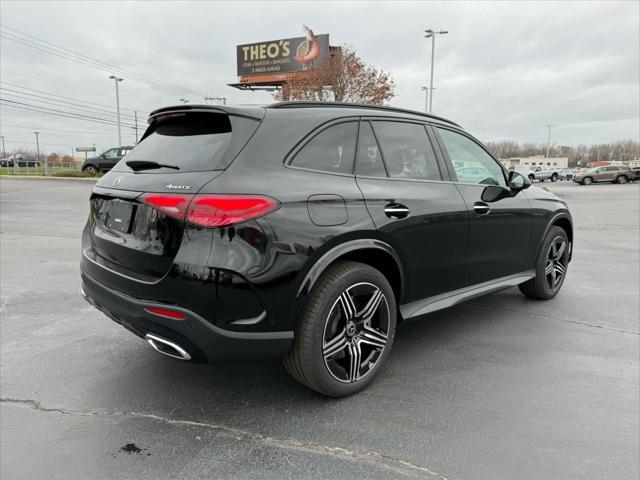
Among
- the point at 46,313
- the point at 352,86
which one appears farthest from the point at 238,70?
the point at 46,313

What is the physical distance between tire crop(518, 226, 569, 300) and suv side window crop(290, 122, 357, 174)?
2668 mm

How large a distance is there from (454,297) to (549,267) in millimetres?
1839

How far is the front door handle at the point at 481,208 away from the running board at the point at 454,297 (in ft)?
1.98

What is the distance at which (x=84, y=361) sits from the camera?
332cm

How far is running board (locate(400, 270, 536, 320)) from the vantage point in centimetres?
321

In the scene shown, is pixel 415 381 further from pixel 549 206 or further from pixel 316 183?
pixel 549 206

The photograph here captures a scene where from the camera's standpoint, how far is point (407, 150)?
330cm

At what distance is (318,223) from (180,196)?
739 millimetres

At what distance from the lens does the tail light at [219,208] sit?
89.4 inches

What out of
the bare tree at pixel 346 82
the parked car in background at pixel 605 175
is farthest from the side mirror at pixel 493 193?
the parked car in background at pixel 605 175

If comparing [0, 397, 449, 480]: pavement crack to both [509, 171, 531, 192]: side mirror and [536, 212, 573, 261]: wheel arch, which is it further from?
[536, 212, 573, 261]: wheel arch

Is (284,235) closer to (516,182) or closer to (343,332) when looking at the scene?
(343,332)

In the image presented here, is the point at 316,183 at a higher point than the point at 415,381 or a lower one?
higher

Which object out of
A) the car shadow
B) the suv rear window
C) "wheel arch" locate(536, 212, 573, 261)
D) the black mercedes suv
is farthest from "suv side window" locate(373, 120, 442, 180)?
"wheel arch" locate(536, 212, 573, 261)
